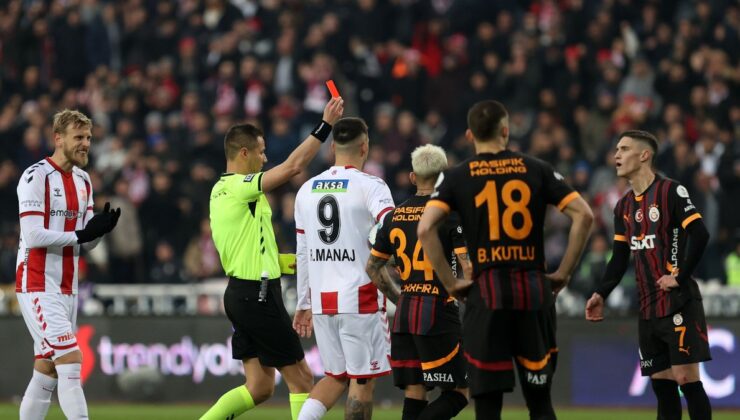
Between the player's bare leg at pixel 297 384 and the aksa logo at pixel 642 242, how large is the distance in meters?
2.86

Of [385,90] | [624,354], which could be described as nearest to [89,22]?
[385,90]

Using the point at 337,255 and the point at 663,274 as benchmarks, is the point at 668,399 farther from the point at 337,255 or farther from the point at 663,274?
the point at 337,255

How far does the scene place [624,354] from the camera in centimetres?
1664

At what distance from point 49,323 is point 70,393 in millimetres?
566

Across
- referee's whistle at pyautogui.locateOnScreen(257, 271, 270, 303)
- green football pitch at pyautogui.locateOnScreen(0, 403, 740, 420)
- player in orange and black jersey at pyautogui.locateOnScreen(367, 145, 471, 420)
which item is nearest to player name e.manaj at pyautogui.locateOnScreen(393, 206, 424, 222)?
player in orange and black jersey at pyautogui.locateOnScreen(367, 145, 471, 420)

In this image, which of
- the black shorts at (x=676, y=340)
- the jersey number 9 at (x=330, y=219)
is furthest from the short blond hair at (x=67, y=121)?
the black shorts at (x=676, y=340)

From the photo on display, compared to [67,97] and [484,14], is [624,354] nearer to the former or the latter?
[484,14]

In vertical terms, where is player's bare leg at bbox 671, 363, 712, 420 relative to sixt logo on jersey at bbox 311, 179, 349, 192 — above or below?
below

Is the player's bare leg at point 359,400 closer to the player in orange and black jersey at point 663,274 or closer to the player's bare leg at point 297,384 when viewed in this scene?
the player's bare leg at point 297,384

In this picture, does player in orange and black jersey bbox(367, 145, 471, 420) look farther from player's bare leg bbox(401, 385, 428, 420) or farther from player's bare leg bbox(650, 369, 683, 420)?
player's bare leg bbox(650, 369, 683, 420)

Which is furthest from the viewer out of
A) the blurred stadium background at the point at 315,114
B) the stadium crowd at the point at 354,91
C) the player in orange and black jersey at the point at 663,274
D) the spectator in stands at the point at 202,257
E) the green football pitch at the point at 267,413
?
the stadium crowd at the point at 354,91

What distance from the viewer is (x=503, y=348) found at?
855cm

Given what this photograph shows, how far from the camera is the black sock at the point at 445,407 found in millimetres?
→ 9914

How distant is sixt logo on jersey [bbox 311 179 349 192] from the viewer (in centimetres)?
1027
